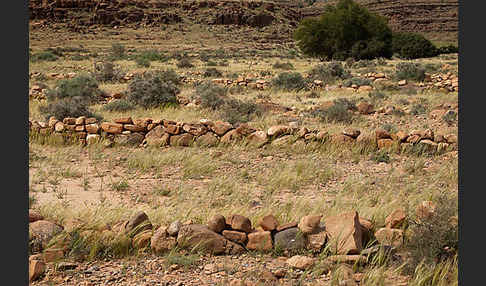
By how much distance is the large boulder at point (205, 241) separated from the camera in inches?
164

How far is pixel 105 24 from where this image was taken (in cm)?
6706

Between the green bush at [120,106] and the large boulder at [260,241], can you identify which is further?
the green bush at [120,106]

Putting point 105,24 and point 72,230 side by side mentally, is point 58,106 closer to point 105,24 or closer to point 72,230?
point 72,230

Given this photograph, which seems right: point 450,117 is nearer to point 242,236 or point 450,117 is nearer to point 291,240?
point 291,240

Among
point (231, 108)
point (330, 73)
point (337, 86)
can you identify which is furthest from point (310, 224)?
point (330, 73)

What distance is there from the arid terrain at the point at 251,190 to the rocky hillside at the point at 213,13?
56.5 meters

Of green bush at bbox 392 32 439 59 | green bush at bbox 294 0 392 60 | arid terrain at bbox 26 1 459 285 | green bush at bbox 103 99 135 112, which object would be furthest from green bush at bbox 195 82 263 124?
green bush at bbox 392 32 439 59

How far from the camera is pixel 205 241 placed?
4.14 meters

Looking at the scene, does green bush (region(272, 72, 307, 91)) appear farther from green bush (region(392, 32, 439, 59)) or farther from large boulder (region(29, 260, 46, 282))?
green bush (region(392, 32, 439, 59))

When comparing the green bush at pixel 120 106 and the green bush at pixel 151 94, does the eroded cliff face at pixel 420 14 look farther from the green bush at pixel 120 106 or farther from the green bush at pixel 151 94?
the green bush at pixel 120 106

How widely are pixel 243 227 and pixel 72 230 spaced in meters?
1.66

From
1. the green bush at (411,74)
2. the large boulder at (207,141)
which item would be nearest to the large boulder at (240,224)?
the large boulder at (207,141)

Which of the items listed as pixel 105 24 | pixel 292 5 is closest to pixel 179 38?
pixel 105 24

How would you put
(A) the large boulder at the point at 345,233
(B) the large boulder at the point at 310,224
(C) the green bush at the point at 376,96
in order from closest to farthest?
1. (A) the large boulder at the point at 345,233
2. (B) the large boulder at the point at 310,224
3. (C) the green bush at the point at 376,96
